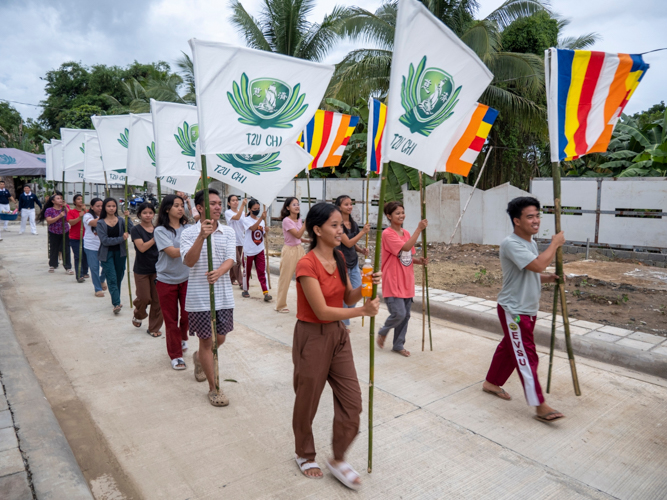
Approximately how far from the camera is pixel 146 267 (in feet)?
19.0

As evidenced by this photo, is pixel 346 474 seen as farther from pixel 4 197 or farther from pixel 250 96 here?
pixel 4 197

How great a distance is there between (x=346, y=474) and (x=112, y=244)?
535 cm

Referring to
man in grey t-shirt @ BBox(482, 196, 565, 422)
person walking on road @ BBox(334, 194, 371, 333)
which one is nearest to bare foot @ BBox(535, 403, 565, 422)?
man in grey t-shirt @ BBox(482, 196, 565, 422)

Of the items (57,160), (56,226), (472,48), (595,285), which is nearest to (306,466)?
(595,285)

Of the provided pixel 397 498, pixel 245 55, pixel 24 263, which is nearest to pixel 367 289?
pixel 397 498

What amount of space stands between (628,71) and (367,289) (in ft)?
10.1

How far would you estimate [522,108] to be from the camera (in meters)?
15.4


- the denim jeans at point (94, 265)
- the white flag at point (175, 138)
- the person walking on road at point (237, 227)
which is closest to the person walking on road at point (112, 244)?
the denim jeans at point (94, 265)

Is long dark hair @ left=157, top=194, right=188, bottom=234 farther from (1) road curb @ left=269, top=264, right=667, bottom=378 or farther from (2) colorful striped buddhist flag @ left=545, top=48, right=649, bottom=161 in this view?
(1) road curb @ left=269, top=264, right=667, bottom=378

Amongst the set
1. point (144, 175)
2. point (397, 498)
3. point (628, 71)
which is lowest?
Answer: point (397, 498)

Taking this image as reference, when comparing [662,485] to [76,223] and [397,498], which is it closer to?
[397,498]

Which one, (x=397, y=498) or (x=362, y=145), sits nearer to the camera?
(x=397, y=498)

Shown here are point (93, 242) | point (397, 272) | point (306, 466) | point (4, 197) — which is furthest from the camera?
point (4, 197)

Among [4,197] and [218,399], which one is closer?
[218,399]
